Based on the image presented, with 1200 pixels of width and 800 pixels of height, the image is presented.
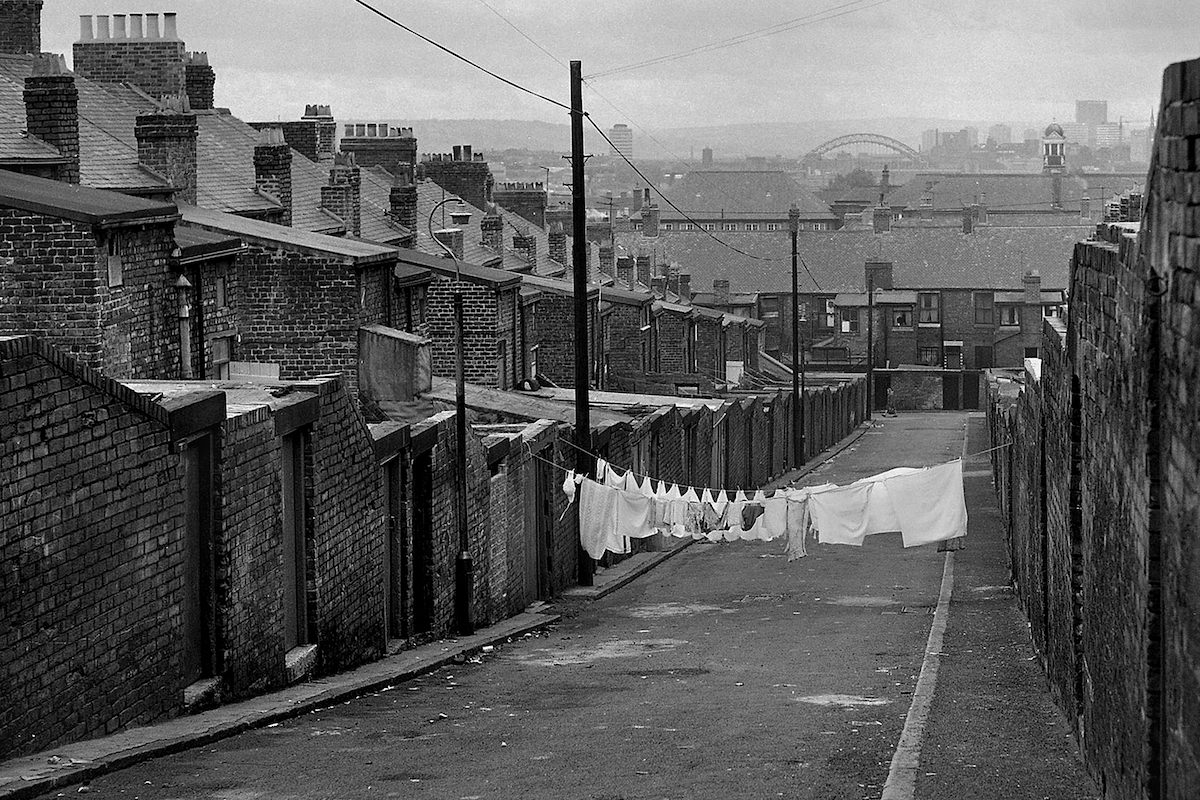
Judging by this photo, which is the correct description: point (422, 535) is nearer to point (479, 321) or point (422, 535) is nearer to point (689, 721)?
point (689, 721)

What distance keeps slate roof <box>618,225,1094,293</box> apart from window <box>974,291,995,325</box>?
0.61 meters

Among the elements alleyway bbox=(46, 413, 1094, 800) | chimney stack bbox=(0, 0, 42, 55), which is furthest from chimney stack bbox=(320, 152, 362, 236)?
alleyway bbox=(46, 413, 1094, 800)

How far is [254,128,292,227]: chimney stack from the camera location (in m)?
31.2

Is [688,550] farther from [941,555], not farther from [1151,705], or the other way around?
[1151,705]

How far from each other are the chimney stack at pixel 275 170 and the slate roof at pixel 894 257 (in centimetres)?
6910

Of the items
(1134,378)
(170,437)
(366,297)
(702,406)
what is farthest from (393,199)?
(1134,378)

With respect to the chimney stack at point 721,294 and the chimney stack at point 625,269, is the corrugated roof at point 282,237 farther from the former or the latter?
the chimney stack at point 721,294

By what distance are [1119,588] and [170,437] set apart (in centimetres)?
705

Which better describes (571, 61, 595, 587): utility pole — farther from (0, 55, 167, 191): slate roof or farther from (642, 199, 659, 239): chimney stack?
(642, 199, 659, 239): chimney stack

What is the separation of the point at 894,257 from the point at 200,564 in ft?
302

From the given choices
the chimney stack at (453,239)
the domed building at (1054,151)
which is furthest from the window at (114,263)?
the domed building at (1054,151)

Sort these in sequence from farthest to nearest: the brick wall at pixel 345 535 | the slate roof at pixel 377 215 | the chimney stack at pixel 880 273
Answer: the chimney stack at pixel 880 273
the slate roof at pixel 377 215
the brick wall at pixel 345 535

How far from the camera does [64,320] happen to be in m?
18.4

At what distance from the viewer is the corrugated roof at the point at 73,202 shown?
18.0 metres
